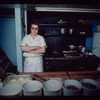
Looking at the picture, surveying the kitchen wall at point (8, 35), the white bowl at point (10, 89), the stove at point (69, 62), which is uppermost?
the kitchen wall at point (8, 35)

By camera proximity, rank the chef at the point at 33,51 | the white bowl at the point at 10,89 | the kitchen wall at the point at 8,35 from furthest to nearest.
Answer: the kitchen wall at the point at 8,35 → the chef at the point at 33,51 → the white bowl at the point at 10,89

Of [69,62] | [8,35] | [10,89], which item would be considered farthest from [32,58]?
[8,35]

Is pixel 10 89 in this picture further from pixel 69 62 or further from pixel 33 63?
pixel 69 62

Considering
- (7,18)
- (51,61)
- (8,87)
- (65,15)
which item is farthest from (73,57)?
(7,18)

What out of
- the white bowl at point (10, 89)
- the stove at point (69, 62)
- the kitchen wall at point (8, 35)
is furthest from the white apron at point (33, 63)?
the kitchen wall at point (8, 35)

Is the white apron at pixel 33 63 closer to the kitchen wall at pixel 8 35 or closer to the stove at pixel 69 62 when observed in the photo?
the stove at pixel 69 62

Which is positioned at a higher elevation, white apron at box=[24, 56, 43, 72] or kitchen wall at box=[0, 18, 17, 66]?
kitchen wall at box=[0, 18, 17, 66]

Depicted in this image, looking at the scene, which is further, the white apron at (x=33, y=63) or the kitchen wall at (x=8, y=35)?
the kitchen wall at (x=8, y=35)

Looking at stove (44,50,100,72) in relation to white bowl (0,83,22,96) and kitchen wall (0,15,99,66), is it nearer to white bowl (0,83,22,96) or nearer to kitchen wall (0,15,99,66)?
kitchen wall (0,15,99,66)

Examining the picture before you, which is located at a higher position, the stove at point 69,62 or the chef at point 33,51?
the chef at point 33,51

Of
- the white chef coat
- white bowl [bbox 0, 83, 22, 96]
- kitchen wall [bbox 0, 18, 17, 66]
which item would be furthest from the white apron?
kitchen wall [bbox 0, 18, 17, 66]

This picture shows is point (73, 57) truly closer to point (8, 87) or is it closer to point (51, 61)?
point (51, 61)

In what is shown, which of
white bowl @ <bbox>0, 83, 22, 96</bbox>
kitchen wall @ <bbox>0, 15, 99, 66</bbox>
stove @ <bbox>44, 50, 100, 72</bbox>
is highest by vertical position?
kitchen wall @ <bbox>0, 15, 99, 66</bbox>
